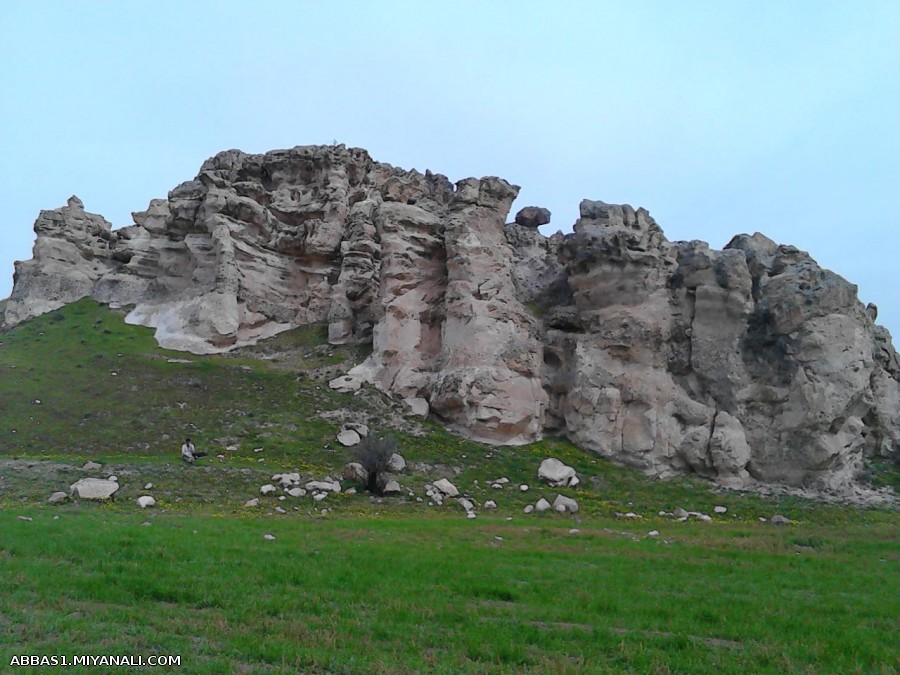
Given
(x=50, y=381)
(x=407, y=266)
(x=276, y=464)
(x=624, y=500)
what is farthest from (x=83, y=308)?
(x=624, y=500)

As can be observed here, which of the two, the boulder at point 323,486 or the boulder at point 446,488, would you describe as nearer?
the boulder at point 323,486

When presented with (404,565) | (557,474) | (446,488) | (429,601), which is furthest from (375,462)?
(429,601)

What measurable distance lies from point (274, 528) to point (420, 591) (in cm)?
715

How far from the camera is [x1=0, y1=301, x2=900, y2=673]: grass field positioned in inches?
301

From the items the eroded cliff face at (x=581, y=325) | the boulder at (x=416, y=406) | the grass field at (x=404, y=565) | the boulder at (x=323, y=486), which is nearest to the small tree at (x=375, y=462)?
the grass field at (x=404, y=565)

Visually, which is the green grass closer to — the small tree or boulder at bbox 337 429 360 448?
the small tree

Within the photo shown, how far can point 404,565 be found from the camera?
1226 cm

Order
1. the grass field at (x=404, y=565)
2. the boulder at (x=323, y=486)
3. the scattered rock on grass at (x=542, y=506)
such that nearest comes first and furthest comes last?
the grass field at (x=404, y=565) < the boulder at (x=323, y=486) < the scattered rock on grass at (x=542, y=506)

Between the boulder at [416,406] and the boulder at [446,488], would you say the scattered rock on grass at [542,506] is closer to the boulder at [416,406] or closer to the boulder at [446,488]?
the boulder at [446,488]

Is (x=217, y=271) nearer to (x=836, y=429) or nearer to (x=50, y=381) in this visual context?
(x=50, y=381)

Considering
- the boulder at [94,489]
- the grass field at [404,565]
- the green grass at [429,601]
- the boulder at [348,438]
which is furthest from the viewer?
the boulder at [348,438]

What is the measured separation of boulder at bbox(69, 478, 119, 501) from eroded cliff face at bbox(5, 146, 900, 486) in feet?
52.0

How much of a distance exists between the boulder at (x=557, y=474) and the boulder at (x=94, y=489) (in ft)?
53.2

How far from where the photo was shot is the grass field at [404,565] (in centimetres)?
765
